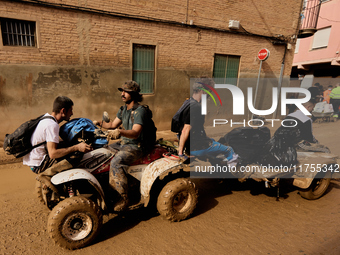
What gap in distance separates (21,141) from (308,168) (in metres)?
4.80

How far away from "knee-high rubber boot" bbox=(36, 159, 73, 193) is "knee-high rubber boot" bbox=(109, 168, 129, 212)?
0.62 metres

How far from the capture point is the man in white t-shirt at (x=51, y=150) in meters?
2.82

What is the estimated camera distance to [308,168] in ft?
13.5

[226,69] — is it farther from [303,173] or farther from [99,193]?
[99,193]

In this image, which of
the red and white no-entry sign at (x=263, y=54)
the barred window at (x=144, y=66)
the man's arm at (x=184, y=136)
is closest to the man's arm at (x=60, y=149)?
the man's arm at (x=184, y=136)

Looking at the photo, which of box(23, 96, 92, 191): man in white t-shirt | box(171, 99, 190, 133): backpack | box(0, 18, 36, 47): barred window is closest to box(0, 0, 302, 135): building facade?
box(0, 18, 36, 47): barred window

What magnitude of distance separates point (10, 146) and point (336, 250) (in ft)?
15.2

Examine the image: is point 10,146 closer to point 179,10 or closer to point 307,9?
point 179,10

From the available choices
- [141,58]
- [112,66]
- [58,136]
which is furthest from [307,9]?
[58,136]

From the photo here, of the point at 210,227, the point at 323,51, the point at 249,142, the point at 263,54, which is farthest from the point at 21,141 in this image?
the point at 323,51

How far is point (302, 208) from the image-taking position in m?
4.12

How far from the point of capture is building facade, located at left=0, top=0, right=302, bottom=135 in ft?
22.7

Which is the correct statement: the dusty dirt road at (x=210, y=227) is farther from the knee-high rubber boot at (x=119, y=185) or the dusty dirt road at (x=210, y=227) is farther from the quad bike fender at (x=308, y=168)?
the quad bike fender at (x=308, y=168)

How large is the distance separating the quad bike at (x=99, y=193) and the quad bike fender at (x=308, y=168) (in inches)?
80.8
